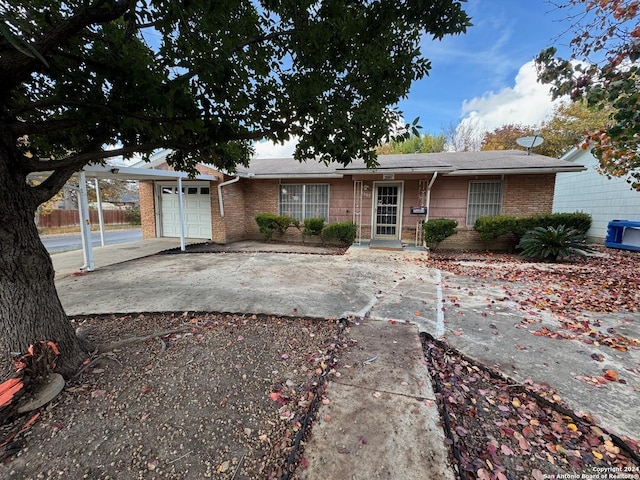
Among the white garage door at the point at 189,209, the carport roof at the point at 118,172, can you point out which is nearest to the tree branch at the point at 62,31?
the carport roof at the point at 118,172

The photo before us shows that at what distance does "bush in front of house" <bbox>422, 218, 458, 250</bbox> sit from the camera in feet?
29.5

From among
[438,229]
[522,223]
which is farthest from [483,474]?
[522,223]

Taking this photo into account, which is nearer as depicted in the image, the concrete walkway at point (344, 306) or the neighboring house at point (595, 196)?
the concrete walkway at point (344, 306)

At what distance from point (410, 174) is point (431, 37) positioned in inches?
255

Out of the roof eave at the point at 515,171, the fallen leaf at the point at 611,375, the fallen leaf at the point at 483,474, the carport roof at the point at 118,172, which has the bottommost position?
the fallen leaf at the point at 483,474

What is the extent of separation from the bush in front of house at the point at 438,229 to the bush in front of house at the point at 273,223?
15.8 ft

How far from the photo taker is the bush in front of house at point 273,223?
1057cm

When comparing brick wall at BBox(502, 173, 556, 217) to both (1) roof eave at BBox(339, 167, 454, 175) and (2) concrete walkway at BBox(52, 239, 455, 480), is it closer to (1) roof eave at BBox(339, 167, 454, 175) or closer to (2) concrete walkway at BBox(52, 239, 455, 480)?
(1) roof eave at BBox(339, 167, 454, 175)

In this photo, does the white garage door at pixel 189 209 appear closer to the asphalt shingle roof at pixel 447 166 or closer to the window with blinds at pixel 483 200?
the asphalt shingle roof at pixel 447 166

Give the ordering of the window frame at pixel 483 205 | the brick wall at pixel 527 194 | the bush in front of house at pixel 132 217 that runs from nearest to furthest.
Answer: the brick wall at pixel 527 194 < the window frame at pixel 483 205 < the bush in front of house at pixel 132 217

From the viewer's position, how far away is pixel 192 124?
239 cm

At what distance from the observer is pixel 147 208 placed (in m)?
11.3

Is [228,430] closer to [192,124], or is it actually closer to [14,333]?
[14,333]

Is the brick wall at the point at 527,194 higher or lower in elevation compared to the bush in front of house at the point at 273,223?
higher
